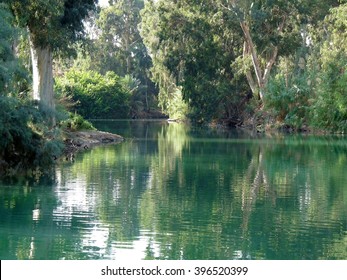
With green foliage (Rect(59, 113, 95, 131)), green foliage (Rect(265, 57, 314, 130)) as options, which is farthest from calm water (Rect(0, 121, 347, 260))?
green foliage (Rect(265, 57, 314, 130))

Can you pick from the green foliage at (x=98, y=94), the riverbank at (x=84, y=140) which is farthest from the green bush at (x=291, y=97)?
the green foliage at (x=98, y=94)

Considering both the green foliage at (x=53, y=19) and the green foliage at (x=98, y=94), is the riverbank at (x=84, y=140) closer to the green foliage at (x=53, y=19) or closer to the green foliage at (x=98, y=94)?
the green foliage at (x=53, y=19)

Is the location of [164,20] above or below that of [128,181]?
above

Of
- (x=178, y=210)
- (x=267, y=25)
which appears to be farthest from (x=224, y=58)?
(x=178, y=210)

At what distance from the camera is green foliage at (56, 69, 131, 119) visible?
83500 mm

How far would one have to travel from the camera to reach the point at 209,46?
60750mm

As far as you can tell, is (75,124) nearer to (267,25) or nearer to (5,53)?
(5,53)

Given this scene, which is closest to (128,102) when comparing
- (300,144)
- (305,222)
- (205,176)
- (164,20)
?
(164,20)

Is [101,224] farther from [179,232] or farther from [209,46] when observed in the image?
[209,46]

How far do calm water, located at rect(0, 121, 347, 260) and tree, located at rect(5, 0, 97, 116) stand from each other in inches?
185

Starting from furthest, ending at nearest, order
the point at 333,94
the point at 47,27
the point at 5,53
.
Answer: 1. the point at 333,94
2. the point at 47,27
3. the point at 5,53

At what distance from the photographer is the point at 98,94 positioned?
8588 cm

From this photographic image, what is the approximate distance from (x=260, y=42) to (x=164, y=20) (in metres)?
8.07

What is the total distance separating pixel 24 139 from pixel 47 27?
9.09 metres
